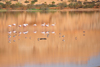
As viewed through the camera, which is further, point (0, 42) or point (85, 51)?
point (0, 42)

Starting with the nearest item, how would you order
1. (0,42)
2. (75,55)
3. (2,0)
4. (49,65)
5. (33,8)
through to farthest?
(49,65)
(75,55)
(0,42)
(33,8)
(2,0)

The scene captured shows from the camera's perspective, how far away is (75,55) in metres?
6.82

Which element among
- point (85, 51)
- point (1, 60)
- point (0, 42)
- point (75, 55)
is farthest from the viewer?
point (0, 42)

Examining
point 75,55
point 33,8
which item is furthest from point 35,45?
point 33,8

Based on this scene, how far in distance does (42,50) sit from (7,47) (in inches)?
57.1

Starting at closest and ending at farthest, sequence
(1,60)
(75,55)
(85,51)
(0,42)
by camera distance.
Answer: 1. (1,60)
2. (75,55)
3. (85,51)
4. (0,42)

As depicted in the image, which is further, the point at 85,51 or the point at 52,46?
the point at 52,46

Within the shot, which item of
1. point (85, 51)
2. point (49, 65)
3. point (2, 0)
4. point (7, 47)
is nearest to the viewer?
point (49, 65)

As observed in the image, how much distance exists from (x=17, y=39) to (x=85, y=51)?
3.48m

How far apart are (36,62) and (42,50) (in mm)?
1460

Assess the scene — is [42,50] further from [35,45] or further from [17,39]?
[17,39]

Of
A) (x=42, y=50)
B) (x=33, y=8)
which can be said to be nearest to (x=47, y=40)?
(x=42, y=50)

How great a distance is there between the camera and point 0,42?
903 centimetres

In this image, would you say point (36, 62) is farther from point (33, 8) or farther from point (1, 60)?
point (33, 8)
